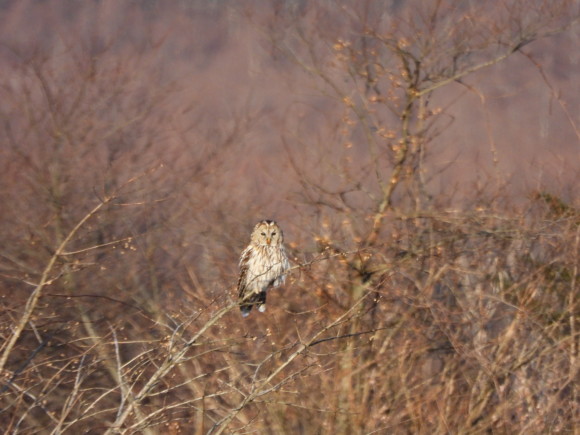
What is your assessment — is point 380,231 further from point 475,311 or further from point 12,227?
point 12,227

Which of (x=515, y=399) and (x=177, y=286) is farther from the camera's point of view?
(x=177, y=286)

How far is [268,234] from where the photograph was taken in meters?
9.33

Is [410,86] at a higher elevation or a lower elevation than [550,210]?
higher

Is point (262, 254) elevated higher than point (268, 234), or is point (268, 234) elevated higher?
point (268, 234)

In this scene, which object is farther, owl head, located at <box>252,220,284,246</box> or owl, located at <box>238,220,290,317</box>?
owl head, located at <box>252,220,284,246</box>

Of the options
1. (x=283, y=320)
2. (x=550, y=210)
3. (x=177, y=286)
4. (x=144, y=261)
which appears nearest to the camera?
(x=283, y=320)

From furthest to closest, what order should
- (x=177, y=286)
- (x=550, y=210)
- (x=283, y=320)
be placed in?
(x=177, y=286) < (x=550, y=210) < (x=283, y=320)

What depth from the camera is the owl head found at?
30.4ft

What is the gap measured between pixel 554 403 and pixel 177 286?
7.66 meters

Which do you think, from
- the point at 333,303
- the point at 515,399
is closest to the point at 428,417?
the point at 515,399

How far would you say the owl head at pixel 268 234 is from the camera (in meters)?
9.27

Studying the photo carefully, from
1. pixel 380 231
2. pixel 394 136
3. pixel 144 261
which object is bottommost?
pixel 380 231

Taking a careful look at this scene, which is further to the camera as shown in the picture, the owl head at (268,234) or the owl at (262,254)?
the owl head at (268,234)

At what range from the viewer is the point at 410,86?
1142 centimetres
